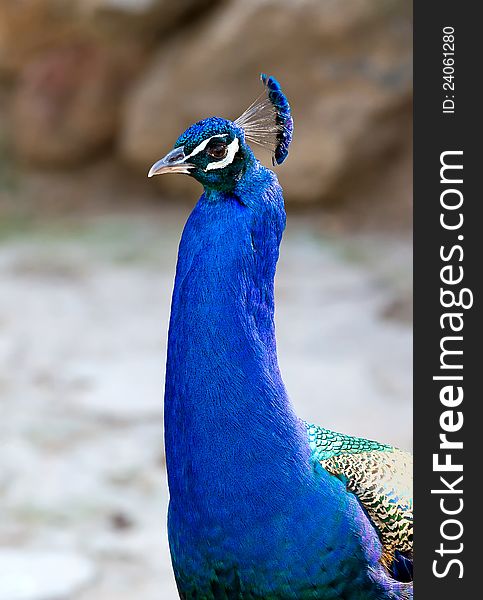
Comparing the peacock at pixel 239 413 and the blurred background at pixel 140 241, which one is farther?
the blurred background at pixel 140 241

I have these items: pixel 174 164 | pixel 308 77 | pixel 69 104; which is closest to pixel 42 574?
pixel 174 164

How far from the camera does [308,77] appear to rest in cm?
455

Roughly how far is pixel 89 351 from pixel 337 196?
164 cm

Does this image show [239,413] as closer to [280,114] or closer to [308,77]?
[280,114]

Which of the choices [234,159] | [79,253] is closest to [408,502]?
[234,159]

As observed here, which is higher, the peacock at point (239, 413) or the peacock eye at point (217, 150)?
the peacock eye at point (217, 150)

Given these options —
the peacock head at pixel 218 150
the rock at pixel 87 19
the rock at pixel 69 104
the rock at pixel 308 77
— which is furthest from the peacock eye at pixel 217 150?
the rock at pixel 69 104

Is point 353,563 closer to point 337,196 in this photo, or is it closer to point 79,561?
point 79,561

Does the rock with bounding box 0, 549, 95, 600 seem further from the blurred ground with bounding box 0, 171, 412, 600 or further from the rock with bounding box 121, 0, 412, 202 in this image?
the rock with bounding box 121, 0, 412, 202

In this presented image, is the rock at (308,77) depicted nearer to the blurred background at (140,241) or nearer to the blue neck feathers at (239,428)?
the blurred background at (140,241)

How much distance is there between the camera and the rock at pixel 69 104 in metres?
5.18

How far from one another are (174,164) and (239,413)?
0.31 m

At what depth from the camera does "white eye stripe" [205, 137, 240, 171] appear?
1.31 meters

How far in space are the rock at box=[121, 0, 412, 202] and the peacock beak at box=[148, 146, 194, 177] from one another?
128 inches
